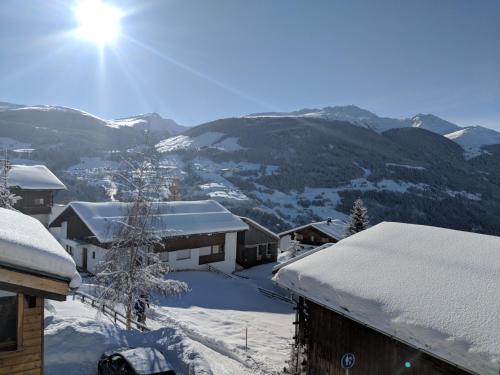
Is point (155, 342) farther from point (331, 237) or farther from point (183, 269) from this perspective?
point (331, 237)

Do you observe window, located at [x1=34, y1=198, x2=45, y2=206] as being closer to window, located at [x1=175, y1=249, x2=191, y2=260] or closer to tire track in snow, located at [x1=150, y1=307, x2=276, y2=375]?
window, located at [x1=175, y1=249, x2=191, y2=260]

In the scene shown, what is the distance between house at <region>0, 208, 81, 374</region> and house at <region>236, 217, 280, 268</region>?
29471 mm

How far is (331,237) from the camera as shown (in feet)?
136

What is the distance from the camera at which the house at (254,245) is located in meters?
35.9

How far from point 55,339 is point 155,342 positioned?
9.53ft

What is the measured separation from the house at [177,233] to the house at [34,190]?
17.2ft

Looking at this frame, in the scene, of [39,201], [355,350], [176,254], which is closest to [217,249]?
[176,254]

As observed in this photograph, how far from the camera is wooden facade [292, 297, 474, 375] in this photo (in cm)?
707

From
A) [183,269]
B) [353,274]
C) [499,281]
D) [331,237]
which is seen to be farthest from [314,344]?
[331,237]

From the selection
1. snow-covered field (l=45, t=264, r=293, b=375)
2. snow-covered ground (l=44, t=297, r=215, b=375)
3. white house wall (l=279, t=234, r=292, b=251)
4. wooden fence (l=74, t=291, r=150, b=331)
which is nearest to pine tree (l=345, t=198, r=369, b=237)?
snow-covered field (l=45, t=264, r=293, b=375)

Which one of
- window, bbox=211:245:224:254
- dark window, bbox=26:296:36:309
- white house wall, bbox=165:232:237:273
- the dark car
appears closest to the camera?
dark window, bbox=26:296:36:309

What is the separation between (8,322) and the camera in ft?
20.4

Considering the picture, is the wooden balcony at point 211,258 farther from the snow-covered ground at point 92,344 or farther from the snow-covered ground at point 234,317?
the snow-covered ground at point 92,344

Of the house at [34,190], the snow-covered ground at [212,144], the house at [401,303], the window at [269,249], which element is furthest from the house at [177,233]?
the snow-covered ground at [212,144]
